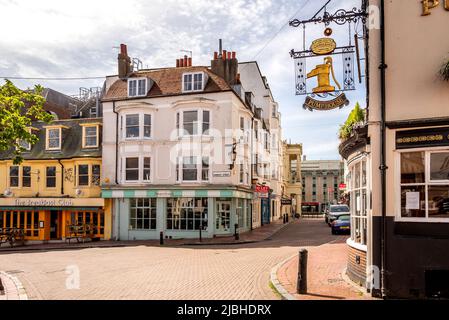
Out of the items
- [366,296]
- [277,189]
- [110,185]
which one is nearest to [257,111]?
[277,189]

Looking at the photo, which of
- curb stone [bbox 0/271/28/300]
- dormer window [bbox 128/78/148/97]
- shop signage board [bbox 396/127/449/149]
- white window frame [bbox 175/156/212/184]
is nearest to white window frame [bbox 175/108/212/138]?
white window frame [bbox 175/156/212/184]

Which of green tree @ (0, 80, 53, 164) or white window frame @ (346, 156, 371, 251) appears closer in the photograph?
white window frame @ (346, 156, 371, 251)

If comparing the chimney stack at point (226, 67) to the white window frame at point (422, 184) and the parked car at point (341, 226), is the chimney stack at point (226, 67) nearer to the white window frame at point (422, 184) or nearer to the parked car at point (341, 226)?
the parked car at point (341, 226)

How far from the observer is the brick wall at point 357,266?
985cm

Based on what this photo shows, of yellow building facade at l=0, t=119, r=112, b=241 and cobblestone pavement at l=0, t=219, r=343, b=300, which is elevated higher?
yellow building facade at l=0, t=119, r=112, b=241

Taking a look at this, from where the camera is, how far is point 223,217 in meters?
27.2

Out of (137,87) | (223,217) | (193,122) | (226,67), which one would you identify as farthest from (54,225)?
(226,67)

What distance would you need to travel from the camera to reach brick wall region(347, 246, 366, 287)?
9851 millimetres

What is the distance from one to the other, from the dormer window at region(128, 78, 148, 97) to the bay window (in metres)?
3.36

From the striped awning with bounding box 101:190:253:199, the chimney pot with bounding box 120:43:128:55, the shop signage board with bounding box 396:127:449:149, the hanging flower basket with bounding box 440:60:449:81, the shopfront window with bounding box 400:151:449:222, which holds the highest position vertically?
the chimney pot with bounding box 120:43:128:55

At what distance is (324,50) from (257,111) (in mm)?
28817

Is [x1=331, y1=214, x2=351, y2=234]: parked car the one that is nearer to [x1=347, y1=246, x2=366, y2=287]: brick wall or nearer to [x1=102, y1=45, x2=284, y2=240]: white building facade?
[x1=102, y1=45, x2=284, y2=240]: white building facade
